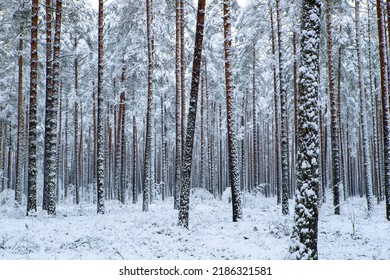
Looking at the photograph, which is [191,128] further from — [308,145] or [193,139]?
[308,145]

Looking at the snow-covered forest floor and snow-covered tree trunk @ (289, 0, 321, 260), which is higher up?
snow-covered tree trunk @ (289, 0, 321, 260)

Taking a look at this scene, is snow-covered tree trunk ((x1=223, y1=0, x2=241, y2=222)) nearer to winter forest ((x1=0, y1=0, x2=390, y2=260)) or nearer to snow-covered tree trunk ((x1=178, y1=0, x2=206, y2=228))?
winter forest ((x1=0, y1=0, x2=390, y2=260))

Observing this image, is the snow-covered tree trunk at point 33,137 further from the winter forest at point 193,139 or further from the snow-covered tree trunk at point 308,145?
the snow-covered tree trunk at point 308,145

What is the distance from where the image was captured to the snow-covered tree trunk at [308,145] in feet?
21.5

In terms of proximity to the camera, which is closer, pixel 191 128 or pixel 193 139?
pixel 193 139

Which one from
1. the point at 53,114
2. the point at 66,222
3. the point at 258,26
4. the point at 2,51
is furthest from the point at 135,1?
the point at 66,222

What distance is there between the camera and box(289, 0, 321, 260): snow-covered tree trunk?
6555mm

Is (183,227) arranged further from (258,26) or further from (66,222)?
(258,26)

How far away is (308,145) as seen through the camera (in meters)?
6.70

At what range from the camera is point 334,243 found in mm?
9258

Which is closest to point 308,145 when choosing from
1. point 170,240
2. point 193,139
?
point 170,240

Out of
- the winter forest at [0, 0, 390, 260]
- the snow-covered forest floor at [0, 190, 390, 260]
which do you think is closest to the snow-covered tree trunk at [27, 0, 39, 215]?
the winter forest at [0, 0, 390, 260]
